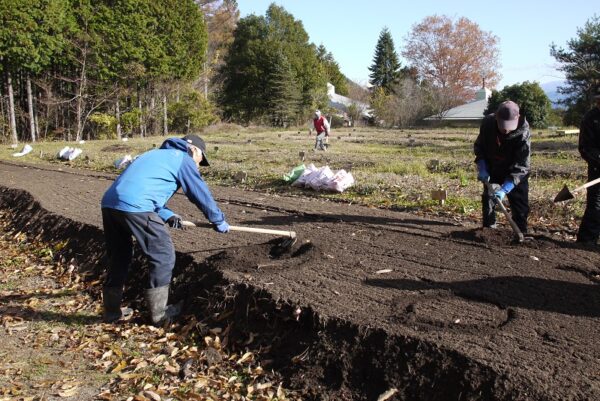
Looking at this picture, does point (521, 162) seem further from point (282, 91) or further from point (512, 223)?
point (282, 91)

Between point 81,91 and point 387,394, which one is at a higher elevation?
point 81,91

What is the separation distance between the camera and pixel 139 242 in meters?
4.45

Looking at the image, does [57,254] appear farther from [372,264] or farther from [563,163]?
[563,163]

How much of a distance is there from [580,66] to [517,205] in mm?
24857

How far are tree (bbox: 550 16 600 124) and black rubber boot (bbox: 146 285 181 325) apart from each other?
2644 centimetres

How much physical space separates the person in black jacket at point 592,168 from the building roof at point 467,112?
3689cm

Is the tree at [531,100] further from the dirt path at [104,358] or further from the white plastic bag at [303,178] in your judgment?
the dirt path at [104,358]

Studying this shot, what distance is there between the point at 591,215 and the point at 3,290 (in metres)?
6.84

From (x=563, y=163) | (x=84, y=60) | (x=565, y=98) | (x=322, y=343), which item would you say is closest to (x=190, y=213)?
(x=322, y=343)

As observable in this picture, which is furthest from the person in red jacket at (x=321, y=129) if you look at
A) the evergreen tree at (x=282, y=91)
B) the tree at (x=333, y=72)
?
the tree at (x=333, y=72)

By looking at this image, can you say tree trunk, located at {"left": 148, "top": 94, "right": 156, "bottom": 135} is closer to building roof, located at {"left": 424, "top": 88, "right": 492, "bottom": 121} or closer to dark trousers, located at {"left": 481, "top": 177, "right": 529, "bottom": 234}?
building roof, located at {"left": 424, "top": 88, "right": 492, "bottom": 121}

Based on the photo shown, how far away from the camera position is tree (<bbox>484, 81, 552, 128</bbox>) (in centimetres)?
3102

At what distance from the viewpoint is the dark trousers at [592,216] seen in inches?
230

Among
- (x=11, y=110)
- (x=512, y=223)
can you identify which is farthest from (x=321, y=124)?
(x=11, y=110)
